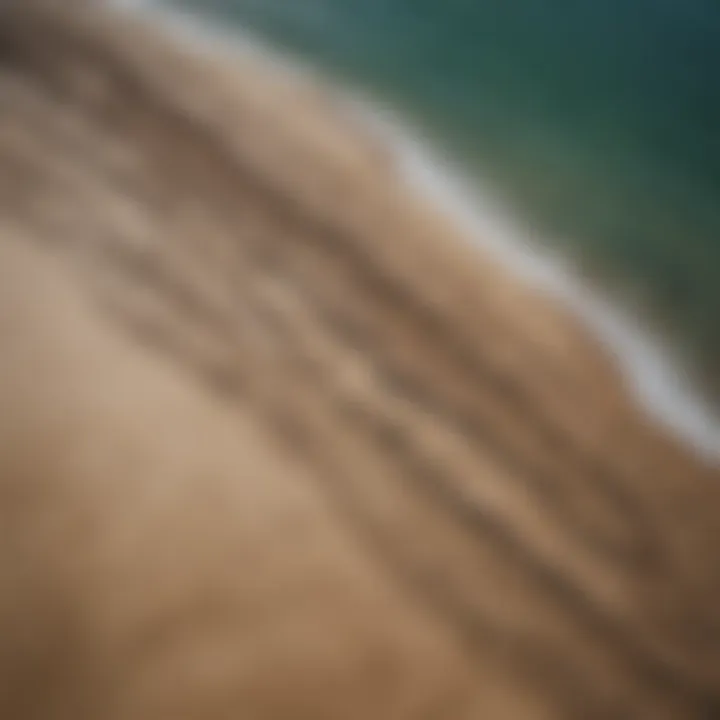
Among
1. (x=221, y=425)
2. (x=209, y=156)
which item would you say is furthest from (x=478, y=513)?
(x=209, y=156)

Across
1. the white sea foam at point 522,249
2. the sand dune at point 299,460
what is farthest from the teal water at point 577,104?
the sand dune at point 299,460

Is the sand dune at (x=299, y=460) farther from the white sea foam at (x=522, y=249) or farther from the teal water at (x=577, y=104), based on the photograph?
the teal water at (x=577, y=104)

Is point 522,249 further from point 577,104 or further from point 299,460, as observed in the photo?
point 299,460

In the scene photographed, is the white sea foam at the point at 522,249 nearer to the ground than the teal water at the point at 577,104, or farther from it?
nearer to the ground

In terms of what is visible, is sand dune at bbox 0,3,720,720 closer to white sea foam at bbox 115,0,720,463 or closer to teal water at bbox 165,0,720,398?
white sea foam at bbox 115,0,720,463

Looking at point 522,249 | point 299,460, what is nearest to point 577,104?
point 522,249

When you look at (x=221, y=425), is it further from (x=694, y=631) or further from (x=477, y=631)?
(x=694, y=631)
